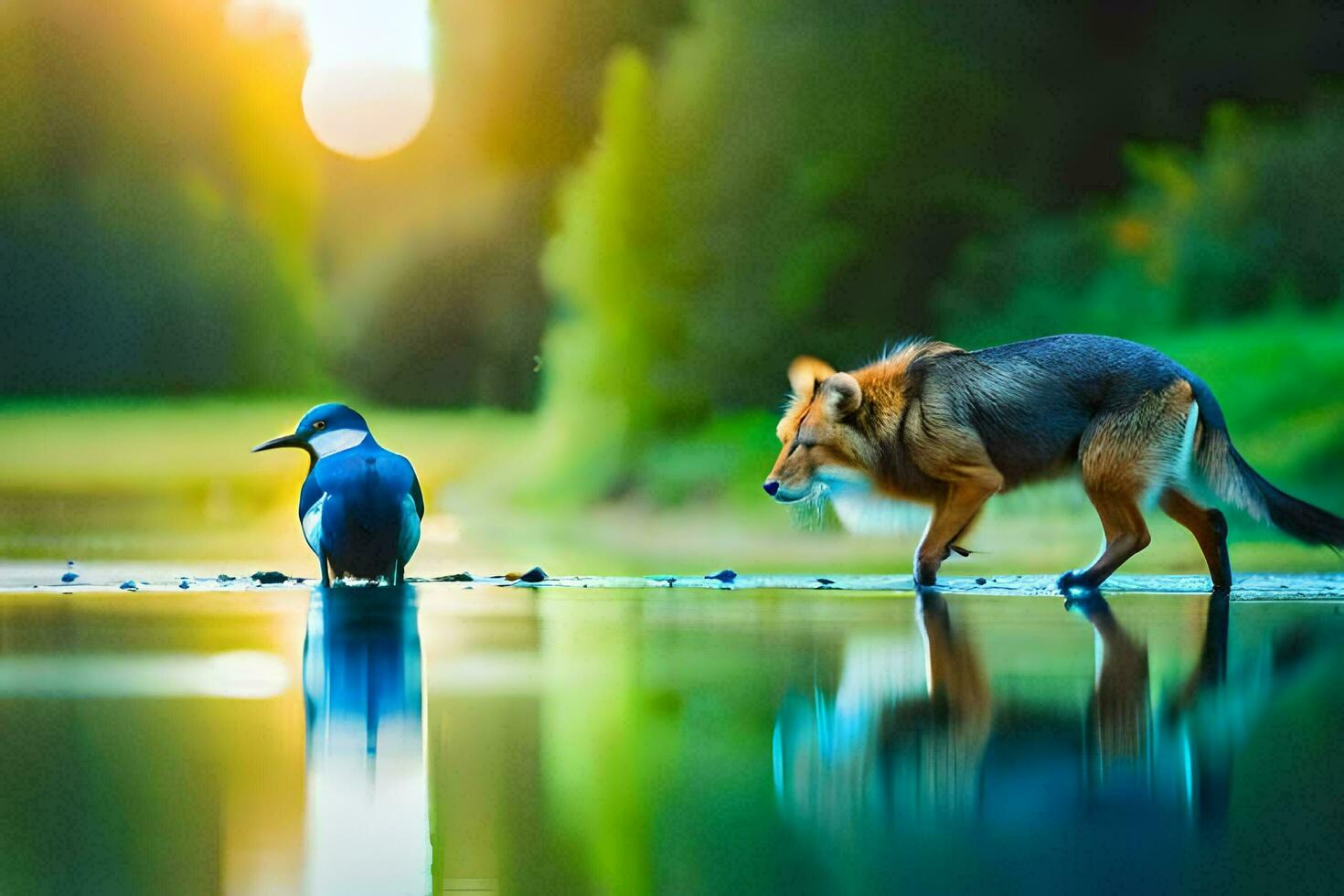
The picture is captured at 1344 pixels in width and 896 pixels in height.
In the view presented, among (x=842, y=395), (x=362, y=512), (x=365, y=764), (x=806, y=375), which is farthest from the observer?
(x=806, y=375)

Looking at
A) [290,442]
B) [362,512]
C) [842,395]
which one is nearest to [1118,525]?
[842,395]

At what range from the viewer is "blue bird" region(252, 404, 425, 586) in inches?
134

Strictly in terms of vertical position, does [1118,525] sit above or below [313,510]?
below

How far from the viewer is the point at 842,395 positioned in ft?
11.6

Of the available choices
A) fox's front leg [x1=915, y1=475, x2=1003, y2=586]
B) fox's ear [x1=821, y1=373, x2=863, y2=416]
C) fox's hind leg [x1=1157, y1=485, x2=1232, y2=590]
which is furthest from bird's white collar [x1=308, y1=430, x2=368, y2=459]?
fox's hind leg [x1=1157, y1=485, x2=1232, y2=590]

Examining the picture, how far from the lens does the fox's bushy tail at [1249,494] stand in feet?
11.4

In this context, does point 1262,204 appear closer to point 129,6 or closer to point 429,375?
point 429,375

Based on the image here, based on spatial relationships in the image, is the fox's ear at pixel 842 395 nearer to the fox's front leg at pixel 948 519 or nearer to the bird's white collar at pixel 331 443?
A: the fox's front leg at pixel 948 519

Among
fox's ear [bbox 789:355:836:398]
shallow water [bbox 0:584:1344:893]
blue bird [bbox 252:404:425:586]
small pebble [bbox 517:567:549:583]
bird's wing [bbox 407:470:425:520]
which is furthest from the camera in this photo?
small pebble [bbox 517:567:549:583]

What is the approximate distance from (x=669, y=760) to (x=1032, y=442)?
7.40 feet

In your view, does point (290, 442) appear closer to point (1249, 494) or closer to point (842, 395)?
point (842, 395)

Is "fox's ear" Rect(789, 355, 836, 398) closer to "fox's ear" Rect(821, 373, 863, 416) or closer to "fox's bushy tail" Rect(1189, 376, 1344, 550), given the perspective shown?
"fox's ear" Rect(821, 373, 863, 416)

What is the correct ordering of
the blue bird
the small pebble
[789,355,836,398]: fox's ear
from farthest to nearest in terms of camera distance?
1. the small pebble
2. [789,355,836,398]: fox's ear
3. the blue bird

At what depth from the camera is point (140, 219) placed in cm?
485
